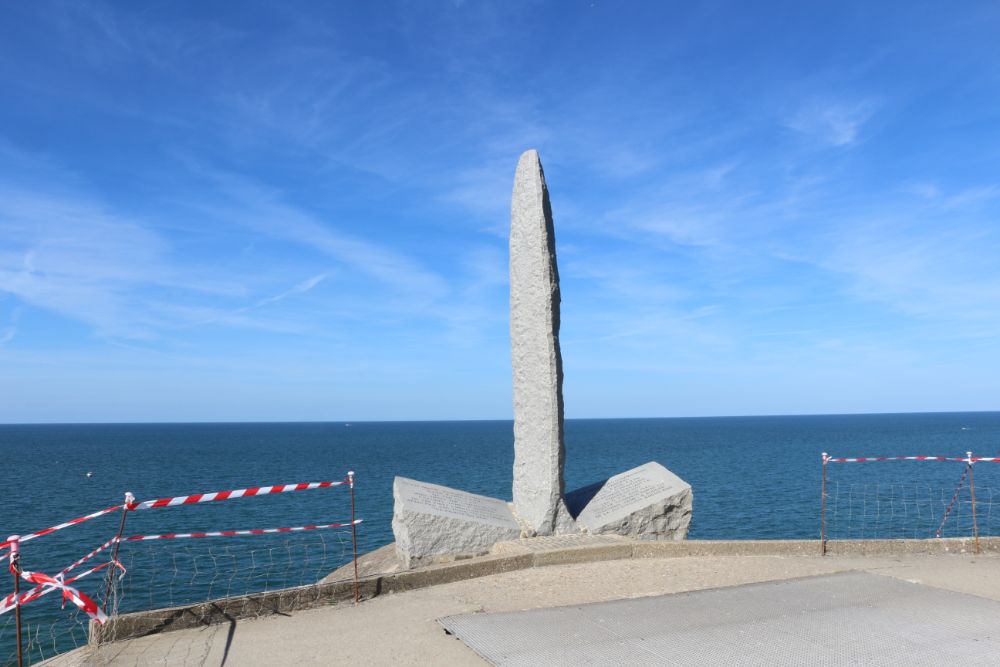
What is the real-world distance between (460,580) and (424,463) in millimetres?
44650

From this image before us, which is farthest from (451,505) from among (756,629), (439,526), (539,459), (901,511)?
(901,511)

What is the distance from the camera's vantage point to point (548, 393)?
10.5 meters

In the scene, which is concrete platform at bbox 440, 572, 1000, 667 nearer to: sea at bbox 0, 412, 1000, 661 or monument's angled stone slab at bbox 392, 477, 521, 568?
monument's angled stone slab at bbox 392, 477, 521, 568

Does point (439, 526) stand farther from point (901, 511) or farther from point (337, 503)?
point (901, 511)

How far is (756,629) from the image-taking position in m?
5.68

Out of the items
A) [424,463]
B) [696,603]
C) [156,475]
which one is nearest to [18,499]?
[156,475]

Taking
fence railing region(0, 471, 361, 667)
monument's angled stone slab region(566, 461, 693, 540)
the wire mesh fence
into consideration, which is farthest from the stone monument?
the wire mesh fence

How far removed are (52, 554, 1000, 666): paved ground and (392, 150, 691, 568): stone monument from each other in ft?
6.06

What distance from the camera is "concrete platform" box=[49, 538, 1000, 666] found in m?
5.29

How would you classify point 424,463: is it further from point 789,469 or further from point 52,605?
point 52,605

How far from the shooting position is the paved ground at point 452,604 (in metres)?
5.23

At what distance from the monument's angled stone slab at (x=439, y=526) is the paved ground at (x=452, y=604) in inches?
62.3

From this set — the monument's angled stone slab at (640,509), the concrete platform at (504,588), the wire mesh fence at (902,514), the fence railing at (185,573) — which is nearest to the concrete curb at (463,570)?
the concrete platform at (504,588)

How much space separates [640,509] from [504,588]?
3.60 metres
